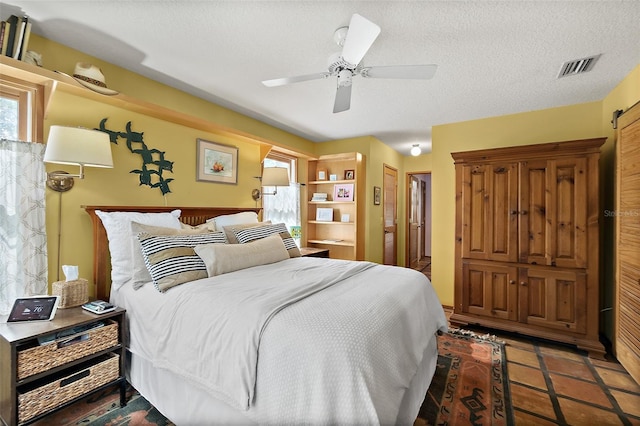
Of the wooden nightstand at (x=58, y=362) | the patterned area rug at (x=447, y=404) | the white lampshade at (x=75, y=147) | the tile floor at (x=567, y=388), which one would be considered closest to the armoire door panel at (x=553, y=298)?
the tile floor at (x=567, y=388)

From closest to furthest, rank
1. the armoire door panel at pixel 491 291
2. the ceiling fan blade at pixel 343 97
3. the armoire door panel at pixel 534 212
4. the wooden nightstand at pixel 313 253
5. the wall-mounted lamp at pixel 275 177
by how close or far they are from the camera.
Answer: the ceiling fan blade at pixel 343 97, the armoire door panel at pixel 534 212, the armoire door panel at pixel 491 291, the wall-mounted lamp at pixel 275 177, the wooden nightstand at pixel 313 253

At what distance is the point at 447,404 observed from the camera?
6.22ft

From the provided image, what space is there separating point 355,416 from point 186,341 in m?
0.98

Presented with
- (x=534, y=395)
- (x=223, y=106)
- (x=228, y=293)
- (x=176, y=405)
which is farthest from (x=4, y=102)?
(x=534, y=395)

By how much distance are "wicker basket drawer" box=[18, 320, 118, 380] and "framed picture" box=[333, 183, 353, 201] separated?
332 centimetres

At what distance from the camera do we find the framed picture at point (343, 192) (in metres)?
4.48

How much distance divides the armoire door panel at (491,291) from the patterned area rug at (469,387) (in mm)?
344

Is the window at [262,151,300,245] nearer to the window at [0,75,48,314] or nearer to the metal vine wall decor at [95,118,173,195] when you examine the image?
the metal vine wall decor at [95,118,173,195]

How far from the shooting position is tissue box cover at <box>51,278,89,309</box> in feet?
6.07

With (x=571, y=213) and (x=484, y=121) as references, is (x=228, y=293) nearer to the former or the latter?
(x=571, y=213)

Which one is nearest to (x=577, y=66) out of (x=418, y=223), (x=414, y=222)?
(x=414, y=222)

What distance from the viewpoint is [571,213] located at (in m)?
2.73

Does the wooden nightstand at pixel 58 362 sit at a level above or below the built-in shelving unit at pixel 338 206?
below

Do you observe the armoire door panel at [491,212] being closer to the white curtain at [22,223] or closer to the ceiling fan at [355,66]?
the ceiling fan at [355,66]
